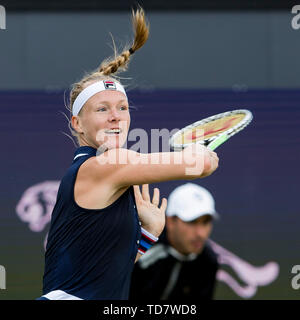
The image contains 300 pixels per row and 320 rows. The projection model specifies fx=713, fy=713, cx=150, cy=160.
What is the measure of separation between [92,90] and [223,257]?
2395mm

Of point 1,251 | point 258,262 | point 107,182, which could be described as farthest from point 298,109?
point 107,182

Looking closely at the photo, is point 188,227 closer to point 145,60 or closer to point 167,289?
point 167,289

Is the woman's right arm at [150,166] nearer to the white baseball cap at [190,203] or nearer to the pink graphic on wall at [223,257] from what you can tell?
the white baseball cap at [190,203]

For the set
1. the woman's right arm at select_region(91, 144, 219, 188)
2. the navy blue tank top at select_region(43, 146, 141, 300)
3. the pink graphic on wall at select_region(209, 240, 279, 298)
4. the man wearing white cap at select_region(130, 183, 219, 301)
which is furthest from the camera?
the pink graphic on wall at select_region(209, 240, 279, 298)

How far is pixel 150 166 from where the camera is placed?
2.58 metres

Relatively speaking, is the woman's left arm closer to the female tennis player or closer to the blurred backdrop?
the female tennis player

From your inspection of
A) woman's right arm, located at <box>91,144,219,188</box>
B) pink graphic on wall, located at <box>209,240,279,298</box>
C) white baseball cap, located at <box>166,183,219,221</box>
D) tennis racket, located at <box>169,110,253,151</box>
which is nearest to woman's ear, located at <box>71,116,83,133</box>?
woman's right arm, located at <box>91,144,219,188</box>

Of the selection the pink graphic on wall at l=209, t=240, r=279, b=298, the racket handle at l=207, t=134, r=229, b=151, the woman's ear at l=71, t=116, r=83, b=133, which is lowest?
the pink graphic on wall at l=209, t=240, r=279, b=298

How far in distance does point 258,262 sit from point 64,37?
210 cm

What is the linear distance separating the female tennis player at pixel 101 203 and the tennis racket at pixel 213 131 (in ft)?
1.18

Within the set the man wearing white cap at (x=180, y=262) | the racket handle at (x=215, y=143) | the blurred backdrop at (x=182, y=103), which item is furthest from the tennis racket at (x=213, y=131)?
the blurred backdrop at (x=182, y=103)

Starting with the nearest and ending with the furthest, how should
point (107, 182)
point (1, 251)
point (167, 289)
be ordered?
point (107, 182)
point (167, 289)
point (1, 251)

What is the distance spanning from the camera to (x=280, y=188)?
16.6 feet

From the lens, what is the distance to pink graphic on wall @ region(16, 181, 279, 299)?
4.95 m
